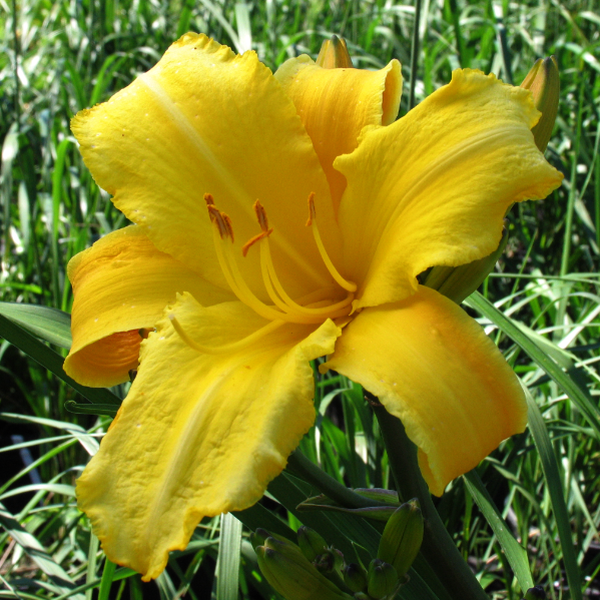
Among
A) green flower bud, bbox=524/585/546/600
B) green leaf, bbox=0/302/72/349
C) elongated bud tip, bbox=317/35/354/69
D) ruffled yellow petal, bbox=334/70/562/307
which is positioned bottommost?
green flower bud, bbox=524/585/546/600

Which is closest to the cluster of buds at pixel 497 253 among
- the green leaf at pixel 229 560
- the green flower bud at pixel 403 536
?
the green flower bud at pixel 403 536

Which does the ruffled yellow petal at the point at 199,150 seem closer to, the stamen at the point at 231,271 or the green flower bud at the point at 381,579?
the stamen at the point at 231,271

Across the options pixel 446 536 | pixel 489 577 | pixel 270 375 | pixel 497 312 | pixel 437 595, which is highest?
pixel 270 375

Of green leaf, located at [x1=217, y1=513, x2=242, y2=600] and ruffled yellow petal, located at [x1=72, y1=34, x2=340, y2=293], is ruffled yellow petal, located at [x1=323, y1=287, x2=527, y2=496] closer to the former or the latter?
ruffled yellow petal, located at [x1=72, y1=34, x2=340, y2=293]

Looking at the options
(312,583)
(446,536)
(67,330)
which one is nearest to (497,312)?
(446,536)

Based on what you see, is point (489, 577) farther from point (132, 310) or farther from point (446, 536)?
point (132, 310)

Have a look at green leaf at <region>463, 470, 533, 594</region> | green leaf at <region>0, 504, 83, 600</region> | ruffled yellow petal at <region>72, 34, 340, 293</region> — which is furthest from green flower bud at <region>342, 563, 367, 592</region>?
green leaf at <region>0, 504, 83, 600</region>
